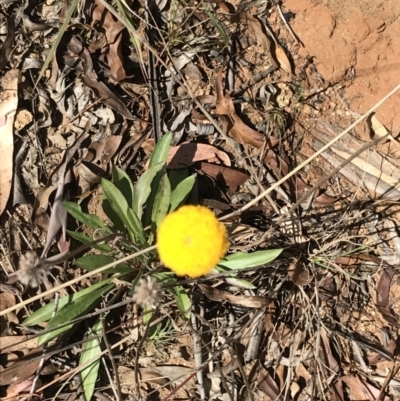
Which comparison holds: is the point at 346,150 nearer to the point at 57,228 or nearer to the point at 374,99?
the point at 374,99

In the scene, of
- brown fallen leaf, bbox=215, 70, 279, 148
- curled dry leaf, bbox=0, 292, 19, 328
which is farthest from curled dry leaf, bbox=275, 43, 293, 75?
curled dry leaf, bbox=0, 292, 19, 328

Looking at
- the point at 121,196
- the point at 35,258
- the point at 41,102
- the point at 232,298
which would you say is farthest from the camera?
the point at 41,102

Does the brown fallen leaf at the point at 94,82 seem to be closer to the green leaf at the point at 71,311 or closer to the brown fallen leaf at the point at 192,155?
the brown fallen leaf at the point at 192,155

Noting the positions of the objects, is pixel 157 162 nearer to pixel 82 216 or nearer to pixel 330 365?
pixel 82 216

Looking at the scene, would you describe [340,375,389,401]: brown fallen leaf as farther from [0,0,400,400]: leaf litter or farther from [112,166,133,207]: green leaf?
[112,166,133,207]: green leaf

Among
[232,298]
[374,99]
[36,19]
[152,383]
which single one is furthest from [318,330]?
[36,19]

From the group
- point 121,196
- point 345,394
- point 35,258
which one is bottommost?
point 345,394

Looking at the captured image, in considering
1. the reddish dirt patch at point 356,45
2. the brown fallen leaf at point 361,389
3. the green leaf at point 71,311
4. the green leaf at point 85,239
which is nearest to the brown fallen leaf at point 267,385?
the brown fallen leaf at point 361,389
